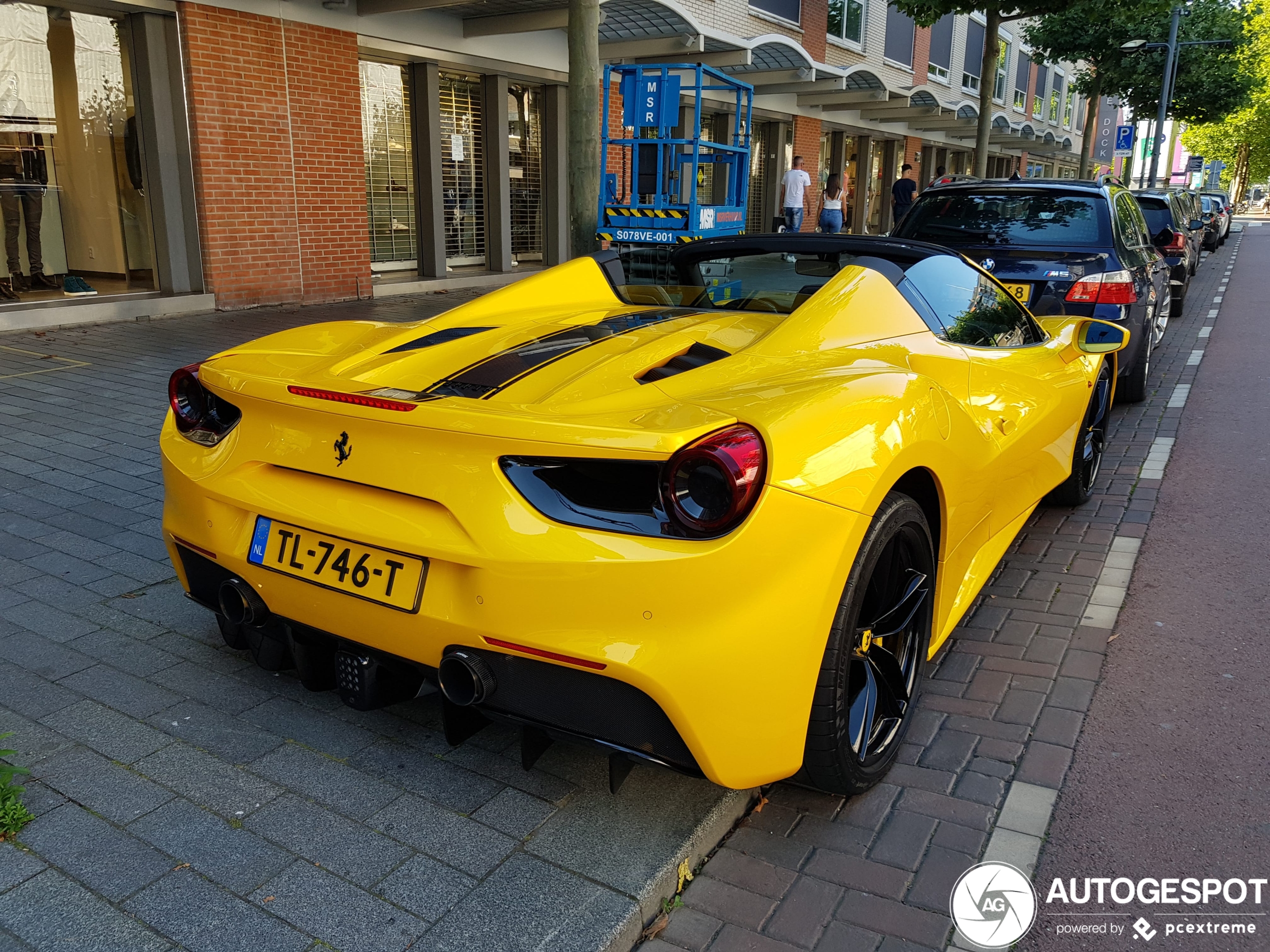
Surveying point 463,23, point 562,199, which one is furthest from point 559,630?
point 562,199

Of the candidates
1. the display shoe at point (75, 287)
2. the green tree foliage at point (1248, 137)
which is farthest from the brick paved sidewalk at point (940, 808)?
the green tree foliage at point (1248, 137)

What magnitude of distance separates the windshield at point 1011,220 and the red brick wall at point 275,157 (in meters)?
7.41

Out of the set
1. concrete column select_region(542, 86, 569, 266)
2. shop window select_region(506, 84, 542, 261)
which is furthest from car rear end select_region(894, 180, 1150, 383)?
shop window select_region(506, 84, 542, 261)

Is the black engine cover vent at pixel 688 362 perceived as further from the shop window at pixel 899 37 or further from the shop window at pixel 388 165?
the shop window at pixel 899 37

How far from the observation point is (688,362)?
2.67m

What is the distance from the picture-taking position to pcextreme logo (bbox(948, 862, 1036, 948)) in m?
2.19

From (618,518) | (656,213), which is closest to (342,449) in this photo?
(618,518)

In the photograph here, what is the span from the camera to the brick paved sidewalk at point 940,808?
2197 mm

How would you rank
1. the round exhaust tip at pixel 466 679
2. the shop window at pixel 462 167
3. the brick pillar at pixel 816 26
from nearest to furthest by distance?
1. the round exhaust tip at pixel 466 679
2. the shop window at pixel 462 167
3. the brick pillar at pixel 816 26

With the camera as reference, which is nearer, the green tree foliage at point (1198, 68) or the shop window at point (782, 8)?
the shop window at point (782, 8)

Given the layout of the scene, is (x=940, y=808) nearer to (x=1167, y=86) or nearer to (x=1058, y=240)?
(x=1058, y=240)

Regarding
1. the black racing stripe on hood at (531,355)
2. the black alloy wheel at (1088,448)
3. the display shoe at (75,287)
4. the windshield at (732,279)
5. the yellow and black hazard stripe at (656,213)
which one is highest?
the yellow and black hazard stripe at (656,213)

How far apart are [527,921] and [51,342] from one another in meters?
9.16

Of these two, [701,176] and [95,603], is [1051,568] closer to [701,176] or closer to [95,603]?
[95,603]
